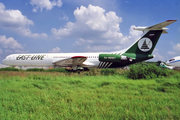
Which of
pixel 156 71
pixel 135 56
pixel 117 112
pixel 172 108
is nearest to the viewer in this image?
pixel 117 112

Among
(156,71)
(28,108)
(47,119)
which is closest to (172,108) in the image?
(47,119)

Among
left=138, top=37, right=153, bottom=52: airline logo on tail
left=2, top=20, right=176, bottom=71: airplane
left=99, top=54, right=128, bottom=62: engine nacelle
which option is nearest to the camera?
left=99, top=54, right=128, bottom=62: engine nacelle

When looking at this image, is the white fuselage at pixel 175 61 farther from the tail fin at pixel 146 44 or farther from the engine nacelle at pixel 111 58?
the engine nacelle at pixel 111 58

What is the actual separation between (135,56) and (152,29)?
11.3ft

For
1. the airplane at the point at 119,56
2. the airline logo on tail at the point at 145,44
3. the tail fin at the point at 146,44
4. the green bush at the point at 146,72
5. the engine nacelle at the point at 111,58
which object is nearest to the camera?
the green bush at the point at 146,72

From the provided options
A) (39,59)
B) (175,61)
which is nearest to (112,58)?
(39,59)

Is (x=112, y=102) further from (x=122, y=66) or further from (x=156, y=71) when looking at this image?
(x=122, y=66)

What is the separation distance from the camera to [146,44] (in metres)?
15.3

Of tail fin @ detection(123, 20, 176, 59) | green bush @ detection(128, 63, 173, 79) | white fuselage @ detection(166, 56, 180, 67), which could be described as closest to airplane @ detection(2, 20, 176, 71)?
tail fin @ detection(123, 20, 176, 59)

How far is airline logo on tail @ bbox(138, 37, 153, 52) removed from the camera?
1520 centimetres

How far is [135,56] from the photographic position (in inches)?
611

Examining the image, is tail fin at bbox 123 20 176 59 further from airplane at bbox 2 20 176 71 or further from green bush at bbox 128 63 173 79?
green bush at bbox 128 63 173 79

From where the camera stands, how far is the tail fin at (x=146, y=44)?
14.8 m

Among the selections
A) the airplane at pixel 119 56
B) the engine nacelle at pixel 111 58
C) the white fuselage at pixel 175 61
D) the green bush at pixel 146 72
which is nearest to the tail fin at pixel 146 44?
the airplane at pixel 119 56
